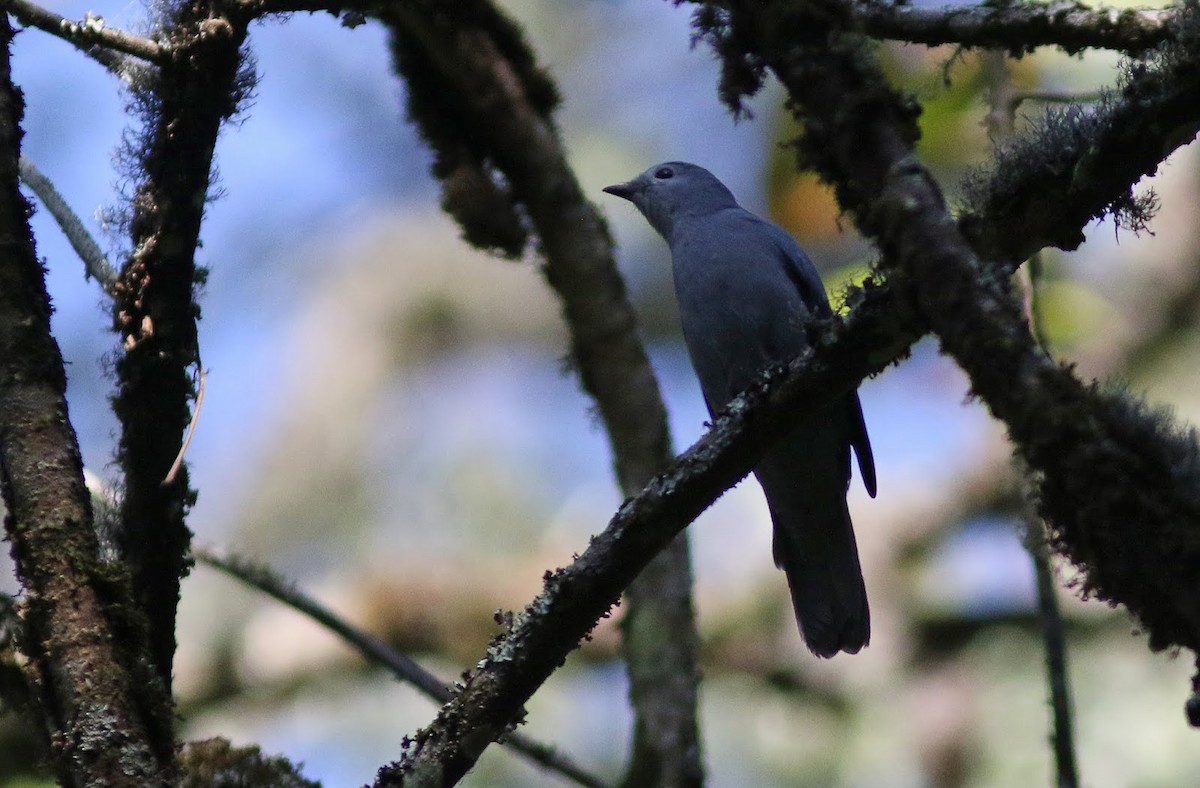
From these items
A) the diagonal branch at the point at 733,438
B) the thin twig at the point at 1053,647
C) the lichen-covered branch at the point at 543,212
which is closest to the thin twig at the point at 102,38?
the diagonal branch at the point at 733,438

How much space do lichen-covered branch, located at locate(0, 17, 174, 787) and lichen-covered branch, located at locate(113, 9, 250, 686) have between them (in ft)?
0.50

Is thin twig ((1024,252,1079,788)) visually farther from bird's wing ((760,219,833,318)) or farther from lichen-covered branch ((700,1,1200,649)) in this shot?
lichen-covered branch ((700,1,1200,649))

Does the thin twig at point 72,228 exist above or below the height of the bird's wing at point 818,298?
below

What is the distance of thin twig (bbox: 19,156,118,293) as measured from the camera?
144 inches

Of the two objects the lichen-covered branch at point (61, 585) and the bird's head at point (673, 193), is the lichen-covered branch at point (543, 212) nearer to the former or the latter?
the bird's head at point (673, 193)

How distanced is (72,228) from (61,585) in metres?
1.24

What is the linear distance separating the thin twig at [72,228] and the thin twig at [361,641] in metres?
1.68

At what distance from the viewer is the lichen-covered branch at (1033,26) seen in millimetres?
3799

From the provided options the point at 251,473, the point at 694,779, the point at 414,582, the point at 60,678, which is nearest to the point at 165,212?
the point at 60,678

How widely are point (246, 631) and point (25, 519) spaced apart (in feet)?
18.1

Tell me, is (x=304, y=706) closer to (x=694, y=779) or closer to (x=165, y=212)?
(x=694, y=779)

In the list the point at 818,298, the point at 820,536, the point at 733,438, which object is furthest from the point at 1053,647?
the point at 733,438

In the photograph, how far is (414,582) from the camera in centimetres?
865

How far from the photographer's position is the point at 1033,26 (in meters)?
3.91
